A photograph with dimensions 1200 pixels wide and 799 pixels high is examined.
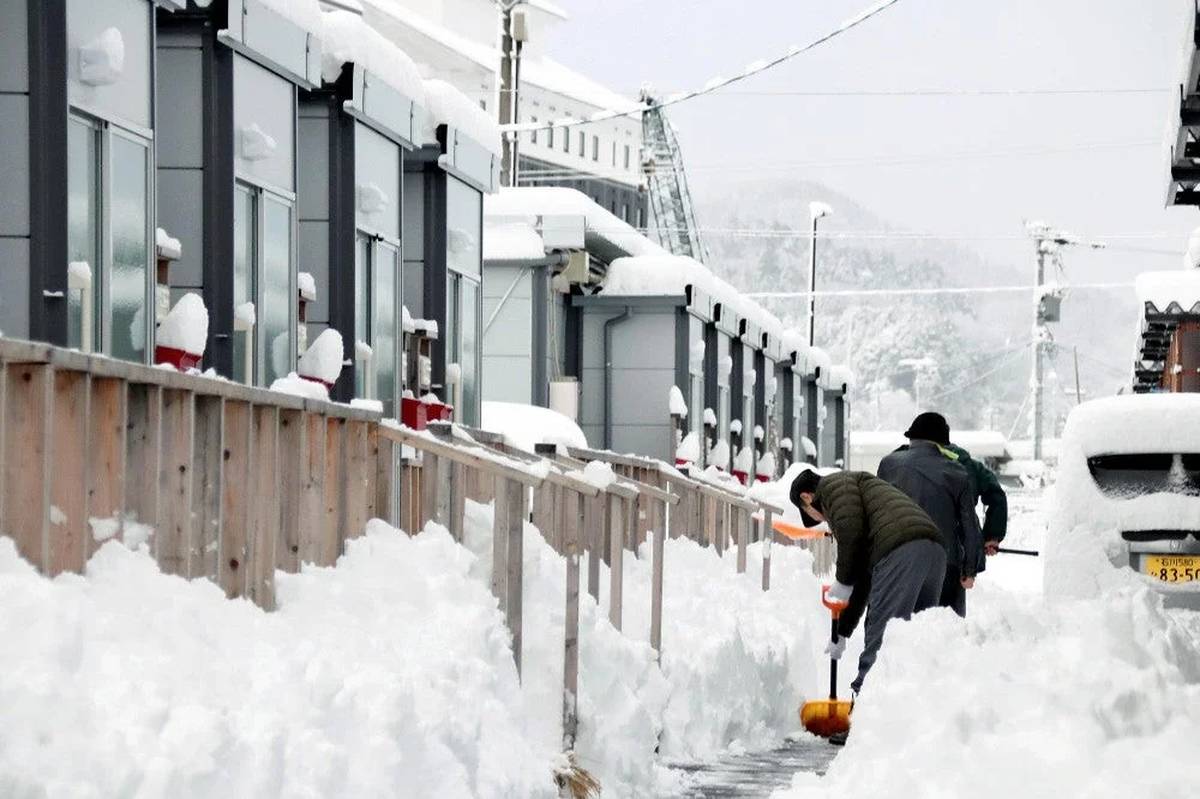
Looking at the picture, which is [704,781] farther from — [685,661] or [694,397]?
[694,397]

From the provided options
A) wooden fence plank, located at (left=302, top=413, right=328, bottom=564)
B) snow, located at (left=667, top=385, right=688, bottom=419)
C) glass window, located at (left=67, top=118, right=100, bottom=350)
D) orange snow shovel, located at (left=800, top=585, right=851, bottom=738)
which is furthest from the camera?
snow, located at (left=667, top=385, right=688, bottom=419)

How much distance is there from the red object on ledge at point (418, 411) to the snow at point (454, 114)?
253 centimetres

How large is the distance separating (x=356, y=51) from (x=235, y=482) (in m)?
9.23

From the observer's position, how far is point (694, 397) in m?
34.8

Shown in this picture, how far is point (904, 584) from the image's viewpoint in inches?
443

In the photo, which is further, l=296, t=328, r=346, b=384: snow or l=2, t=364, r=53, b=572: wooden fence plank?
l=296, t=328, r=346, b=384: snow

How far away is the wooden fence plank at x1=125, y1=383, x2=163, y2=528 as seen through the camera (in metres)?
7.25

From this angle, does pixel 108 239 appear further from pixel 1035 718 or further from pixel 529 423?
pixel 529 423

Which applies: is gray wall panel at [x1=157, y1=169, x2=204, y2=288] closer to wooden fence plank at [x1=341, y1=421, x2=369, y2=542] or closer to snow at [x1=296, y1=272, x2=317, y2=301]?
snow at [x1=296, y1=272, x2=317, y2=301]

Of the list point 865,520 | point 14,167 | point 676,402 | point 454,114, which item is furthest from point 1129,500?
point 676,402

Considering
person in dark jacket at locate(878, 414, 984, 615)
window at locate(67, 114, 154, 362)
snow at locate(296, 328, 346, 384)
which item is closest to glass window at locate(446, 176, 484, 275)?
snow at locate(296, 328, 346, 384)

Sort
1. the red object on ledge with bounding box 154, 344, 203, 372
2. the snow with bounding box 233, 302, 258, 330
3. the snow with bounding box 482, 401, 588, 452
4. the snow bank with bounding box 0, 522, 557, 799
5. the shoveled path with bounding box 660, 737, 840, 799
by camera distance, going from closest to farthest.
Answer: the snow bank with bounding box 0, 522, 557, 799 < the shoveled path with bounding box 660, 737, 840, 799 < the red object on ledge with bounding box 154, 344, 203, 372 < the snow with bounding box 233, 302, 258, 330 < the snow with bounding box 482, 401, 588, 452

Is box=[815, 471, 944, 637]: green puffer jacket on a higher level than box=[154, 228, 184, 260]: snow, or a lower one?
lower

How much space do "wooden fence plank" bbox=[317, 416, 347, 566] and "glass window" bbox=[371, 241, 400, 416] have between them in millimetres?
8442
